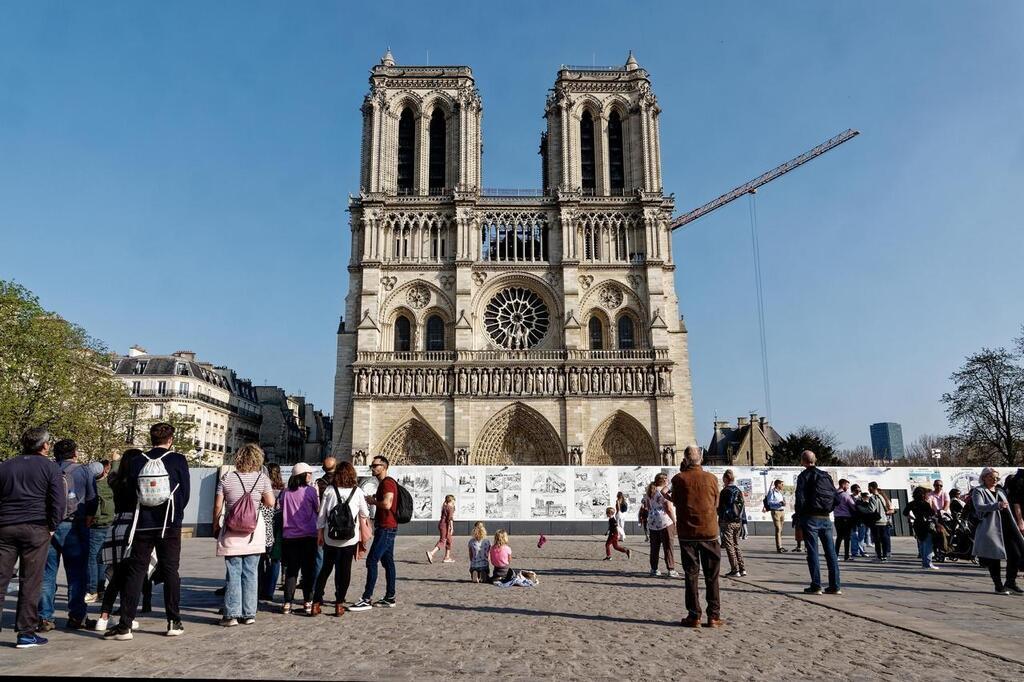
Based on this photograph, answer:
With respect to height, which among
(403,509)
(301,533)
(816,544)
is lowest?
(816,544)

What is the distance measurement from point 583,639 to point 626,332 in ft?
99.9

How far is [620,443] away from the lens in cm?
3316

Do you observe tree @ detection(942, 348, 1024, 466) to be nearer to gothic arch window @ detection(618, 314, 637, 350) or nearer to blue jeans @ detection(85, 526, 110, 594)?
gothic arch window @ detection(618, 314, 637, 350)

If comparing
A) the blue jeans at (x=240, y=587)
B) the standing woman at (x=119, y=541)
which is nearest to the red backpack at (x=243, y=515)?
the blue jeans at (x=240, y=587)

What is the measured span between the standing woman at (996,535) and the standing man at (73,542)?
9.29 meters

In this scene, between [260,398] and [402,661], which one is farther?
[260,398]

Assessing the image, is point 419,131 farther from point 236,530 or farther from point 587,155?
point 236,530

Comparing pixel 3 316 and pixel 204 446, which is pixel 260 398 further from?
pixel 3 316

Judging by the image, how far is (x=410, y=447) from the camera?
1296 inches

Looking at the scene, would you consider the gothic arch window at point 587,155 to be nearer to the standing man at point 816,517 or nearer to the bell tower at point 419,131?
the bell tower at point 419,131

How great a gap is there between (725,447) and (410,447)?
3003 centimetres

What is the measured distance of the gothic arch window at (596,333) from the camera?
3556 cm

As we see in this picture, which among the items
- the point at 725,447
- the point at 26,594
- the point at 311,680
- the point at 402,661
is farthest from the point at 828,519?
the point at 725,447

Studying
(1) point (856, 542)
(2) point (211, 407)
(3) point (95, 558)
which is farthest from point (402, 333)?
(3) point (95, 558)
